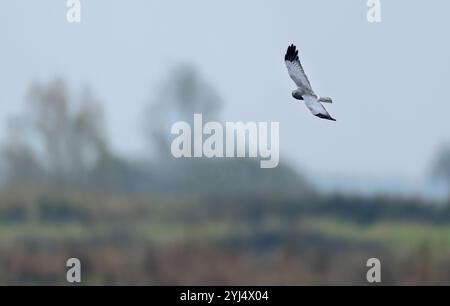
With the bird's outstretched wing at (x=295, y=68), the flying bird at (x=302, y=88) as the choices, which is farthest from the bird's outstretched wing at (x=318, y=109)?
the bird's outstretched wing at (x=295, y=68)

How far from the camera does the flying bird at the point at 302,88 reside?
115ft

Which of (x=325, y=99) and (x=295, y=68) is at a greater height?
(x=295, y=68)

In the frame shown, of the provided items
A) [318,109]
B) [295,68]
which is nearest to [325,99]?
[318,109]

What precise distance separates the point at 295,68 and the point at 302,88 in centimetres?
28

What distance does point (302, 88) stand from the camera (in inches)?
1387

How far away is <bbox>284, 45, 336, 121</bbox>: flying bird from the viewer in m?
35.0

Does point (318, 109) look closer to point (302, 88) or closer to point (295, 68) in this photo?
point (302, 88)

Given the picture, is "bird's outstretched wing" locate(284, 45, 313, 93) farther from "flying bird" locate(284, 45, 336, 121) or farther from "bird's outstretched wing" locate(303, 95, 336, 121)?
"bird's outstretched wing" locate(303, 95, 336, 121)

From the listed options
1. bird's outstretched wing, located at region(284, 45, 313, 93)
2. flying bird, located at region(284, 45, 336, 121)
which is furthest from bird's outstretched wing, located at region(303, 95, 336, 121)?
bird's outstretched wing, located at region(284, 45, 313, 93)

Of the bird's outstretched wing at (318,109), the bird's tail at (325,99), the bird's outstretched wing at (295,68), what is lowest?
the bird's outstretched wing at (318,109)

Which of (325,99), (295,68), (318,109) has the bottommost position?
(318,109)

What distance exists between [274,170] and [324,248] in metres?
1.07

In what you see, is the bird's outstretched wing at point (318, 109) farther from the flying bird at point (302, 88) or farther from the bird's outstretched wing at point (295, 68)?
the bird's outstretched wing at point (295, 68)

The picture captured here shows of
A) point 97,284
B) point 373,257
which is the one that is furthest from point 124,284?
point 373,257
